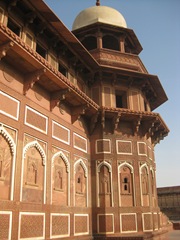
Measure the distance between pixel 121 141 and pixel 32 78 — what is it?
6.24 m

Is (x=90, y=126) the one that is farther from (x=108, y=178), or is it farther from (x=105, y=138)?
(x=108, y=178)

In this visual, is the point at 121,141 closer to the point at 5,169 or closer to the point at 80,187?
the point at 80,187

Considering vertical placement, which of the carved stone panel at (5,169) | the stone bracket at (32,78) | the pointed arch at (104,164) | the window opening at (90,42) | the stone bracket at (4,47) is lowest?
the carved stone panel at (5,169)

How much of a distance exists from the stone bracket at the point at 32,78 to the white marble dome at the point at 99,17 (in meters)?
8.64

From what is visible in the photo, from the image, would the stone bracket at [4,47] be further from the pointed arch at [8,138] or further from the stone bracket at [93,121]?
the stone bracket at [93,121]

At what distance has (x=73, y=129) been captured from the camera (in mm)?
12938

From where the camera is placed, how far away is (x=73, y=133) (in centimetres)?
1290

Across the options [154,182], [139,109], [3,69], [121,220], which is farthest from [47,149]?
[154,182]

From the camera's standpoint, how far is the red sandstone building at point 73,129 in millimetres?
9156

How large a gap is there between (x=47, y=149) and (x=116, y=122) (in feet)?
14.9

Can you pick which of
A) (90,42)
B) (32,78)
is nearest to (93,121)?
(32,78)

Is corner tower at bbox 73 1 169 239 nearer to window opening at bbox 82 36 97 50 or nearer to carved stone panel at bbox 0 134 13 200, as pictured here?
window opening at bbox 82 36 97 50

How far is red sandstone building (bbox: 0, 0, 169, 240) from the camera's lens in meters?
9.16

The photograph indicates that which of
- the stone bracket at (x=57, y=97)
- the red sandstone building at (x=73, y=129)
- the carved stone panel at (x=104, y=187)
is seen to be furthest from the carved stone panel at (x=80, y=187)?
the stone bracket at (x=57, y=97)
